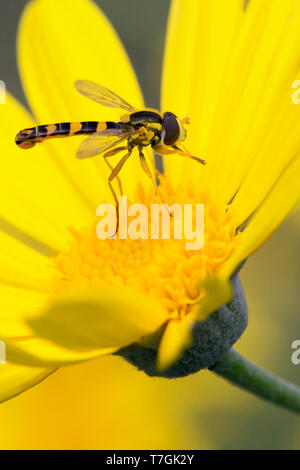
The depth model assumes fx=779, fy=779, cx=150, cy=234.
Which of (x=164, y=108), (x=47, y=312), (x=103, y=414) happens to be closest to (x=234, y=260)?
(x=47, y=312)

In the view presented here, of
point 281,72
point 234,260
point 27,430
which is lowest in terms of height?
point 27,430

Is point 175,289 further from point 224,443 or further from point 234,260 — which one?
point 224,443

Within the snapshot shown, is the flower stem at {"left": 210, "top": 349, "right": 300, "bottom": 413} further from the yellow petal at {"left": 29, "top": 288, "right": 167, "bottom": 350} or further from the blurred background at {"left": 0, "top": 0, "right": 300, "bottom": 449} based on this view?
the blurred background at {"left": 0, "top": 0, "right": 300, "bottom": 449}

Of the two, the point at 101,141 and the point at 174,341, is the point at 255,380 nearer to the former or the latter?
the point at 174,341
